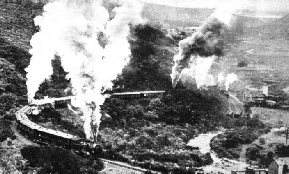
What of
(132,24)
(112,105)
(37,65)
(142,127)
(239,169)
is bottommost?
(239,169)

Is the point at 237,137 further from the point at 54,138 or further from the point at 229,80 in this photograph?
the point at 229,80

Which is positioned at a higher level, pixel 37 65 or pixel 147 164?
pixel 37 65

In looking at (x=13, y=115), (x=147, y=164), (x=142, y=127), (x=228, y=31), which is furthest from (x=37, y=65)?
(x=228, y=31)

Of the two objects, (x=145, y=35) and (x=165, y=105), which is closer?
(x=165, y=105)

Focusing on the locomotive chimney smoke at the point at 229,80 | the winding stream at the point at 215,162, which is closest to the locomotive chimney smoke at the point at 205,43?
the locomotive chimney smoke at the point at 229,80

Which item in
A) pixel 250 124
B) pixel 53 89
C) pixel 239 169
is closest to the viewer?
pixel 239 169

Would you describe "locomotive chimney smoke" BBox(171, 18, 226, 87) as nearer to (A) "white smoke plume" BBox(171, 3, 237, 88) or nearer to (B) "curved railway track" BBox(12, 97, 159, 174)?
(A) "white smoke plume" BBox(171, 3, 237, 88)

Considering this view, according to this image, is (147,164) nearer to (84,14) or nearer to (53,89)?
(53,89)

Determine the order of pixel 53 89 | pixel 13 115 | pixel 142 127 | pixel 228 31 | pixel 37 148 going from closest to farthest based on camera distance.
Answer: pixel 37 148 < pixel 13 115 < pixel 142 127 < pixel 53 89 < pixel 228 31

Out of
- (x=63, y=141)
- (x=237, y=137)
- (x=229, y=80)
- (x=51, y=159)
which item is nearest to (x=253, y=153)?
(x=237, y=137)
